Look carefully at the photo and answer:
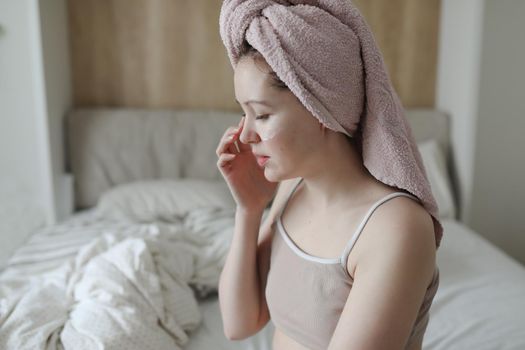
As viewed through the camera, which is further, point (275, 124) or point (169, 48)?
point (169, 48)

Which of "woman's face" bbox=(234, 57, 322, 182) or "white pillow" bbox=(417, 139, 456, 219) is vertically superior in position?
"woman's face" bbox=(234, 57, 322, 182)

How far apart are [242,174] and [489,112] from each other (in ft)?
6.10

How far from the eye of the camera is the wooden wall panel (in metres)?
2.78

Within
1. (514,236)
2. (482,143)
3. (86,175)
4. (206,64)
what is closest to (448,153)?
(482,143)

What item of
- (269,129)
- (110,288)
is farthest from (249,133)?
(110,288)

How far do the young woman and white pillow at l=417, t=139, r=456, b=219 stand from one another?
1.66m

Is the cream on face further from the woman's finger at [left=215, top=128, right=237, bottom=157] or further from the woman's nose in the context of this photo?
the woman's finger at [left=215, top=128, right=237, bottom=157]

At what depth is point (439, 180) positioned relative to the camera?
2.65m

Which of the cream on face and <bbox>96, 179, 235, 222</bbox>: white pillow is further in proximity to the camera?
<bbox>96, 179, 235, 222</bbox>: white pillow

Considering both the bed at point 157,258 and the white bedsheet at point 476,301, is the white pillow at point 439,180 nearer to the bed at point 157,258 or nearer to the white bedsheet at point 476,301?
the bed at point 157,258

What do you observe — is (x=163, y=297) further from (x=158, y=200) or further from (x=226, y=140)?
(x=158, y=200)

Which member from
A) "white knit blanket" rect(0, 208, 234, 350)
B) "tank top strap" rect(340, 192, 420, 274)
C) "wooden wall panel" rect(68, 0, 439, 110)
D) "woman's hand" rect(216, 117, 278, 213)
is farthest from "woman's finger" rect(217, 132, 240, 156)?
"wooden wall panel" rect(68, 0, 439, 110)

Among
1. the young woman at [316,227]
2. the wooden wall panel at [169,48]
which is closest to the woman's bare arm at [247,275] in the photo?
the young woman at [316,227]

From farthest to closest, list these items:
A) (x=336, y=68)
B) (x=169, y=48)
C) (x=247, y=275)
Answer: (x=169, y=48) → (x=247, y=275) → (x=336, y=68)
